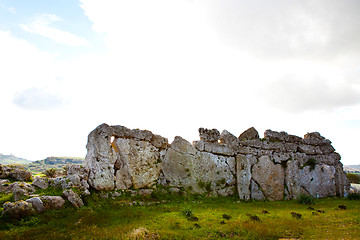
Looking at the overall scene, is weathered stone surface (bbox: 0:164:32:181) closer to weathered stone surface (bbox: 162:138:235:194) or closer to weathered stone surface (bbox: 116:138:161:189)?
weathered stone surface (bbox: 116:138:161:189)

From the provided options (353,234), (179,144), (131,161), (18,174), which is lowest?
(353,234)

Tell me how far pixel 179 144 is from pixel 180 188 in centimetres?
324

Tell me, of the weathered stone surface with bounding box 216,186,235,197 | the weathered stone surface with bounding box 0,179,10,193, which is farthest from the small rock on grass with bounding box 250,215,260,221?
the weathered stone surface with bounding box 0,179,10,193

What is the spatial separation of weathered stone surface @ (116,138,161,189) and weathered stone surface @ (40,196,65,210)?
186 inches

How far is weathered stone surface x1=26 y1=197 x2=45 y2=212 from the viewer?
418 inches

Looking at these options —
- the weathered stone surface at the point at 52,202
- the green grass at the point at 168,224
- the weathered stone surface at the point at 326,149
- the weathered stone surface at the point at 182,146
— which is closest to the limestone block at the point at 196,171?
the weathered stone surface at the point at 182,146

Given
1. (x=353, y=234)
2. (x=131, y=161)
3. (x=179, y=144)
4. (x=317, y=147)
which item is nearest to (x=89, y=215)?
(x=131, y=161)

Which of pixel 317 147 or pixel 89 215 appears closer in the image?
pixel 89 215

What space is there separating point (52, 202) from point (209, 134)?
40.7 feet

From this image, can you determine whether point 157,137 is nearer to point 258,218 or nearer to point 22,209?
point 258,218

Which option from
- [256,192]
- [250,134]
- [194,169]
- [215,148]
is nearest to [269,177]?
[256,192]

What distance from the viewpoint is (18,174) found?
15.1 metres

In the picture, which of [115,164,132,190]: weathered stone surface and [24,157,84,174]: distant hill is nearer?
[115,164,132,190]: weathered stone surface

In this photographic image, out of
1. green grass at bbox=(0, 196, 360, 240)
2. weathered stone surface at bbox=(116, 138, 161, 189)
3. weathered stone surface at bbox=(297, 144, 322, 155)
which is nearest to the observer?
green grass at bbox=(0, 196, 360, 240)
